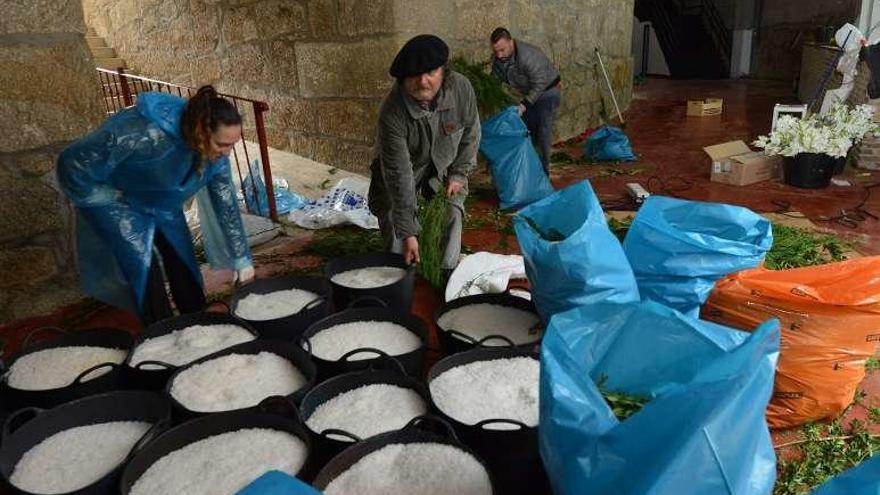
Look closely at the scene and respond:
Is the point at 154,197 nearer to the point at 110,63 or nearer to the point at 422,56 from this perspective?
the point at 422,56

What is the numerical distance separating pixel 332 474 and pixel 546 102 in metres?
4.51

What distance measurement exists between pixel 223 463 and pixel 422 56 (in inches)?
67.0

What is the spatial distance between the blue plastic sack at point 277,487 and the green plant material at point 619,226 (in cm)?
284

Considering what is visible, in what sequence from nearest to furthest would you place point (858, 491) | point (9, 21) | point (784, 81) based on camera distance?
point (858, 491) → point (9, 21) → point (784, 81)

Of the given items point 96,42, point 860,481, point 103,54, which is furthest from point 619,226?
point 96,42

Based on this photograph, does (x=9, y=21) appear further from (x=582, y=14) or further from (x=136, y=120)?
(x=582, y=14)

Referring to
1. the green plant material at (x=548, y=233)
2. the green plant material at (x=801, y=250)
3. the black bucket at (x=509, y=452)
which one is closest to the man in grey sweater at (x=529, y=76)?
the green plant material at (x=801, y=250)

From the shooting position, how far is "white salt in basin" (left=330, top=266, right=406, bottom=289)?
2438 millimetres

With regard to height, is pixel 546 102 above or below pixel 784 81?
above

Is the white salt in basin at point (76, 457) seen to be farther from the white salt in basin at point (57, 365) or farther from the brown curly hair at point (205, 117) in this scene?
the brown curly hair at point (205, 117)

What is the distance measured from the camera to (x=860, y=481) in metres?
0.83

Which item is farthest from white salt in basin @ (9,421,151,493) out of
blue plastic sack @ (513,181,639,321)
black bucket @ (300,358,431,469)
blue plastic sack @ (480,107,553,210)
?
blue plastic sack @ (480,107,553,210)

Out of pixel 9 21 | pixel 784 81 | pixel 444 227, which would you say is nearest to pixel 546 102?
pixel 444 227

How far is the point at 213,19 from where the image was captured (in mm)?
5988
